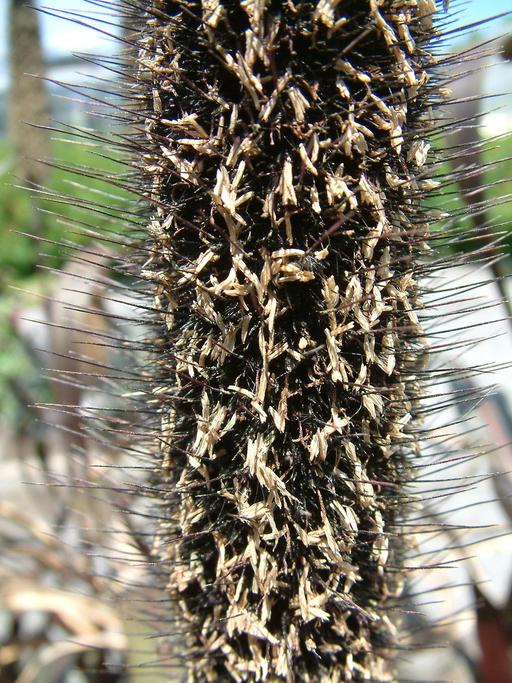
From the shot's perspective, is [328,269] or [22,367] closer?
[328,269]

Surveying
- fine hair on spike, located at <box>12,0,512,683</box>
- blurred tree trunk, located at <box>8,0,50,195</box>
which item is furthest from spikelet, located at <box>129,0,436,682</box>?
blurred tree trunk, located at <box>8,0,50,195</box>

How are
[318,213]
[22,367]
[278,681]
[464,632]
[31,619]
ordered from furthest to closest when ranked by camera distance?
[22,367]
[31,619]
[464,632]
[278,681]
[318,213]

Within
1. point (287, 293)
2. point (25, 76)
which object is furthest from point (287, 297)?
point (25, 76)

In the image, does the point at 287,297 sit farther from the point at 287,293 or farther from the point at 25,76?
the point at 25,76

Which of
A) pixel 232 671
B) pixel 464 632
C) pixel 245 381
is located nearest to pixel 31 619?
pixel 464 632

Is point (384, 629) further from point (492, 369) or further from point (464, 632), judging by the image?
point (464, 632)

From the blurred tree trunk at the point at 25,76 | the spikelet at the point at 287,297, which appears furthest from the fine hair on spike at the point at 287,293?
the blurred tree trunk at the point at 25,76

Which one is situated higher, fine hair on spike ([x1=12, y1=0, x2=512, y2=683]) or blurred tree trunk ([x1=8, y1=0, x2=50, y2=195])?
blurred tree trunk ([x1=8, y1=0, x2=50, y2=195])

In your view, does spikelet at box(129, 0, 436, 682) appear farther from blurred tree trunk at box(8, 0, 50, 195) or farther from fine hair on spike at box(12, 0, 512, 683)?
blurred tree trunk at box(8, 0, 50, 195)

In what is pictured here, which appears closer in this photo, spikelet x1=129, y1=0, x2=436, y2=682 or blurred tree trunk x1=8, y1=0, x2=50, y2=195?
spikelet x1=129, y1=0, x2=436, y2=682

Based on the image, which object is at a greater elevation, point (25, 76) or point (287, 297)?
point (25, 76)

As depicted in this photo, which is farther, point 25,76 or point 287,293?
point 25,76
